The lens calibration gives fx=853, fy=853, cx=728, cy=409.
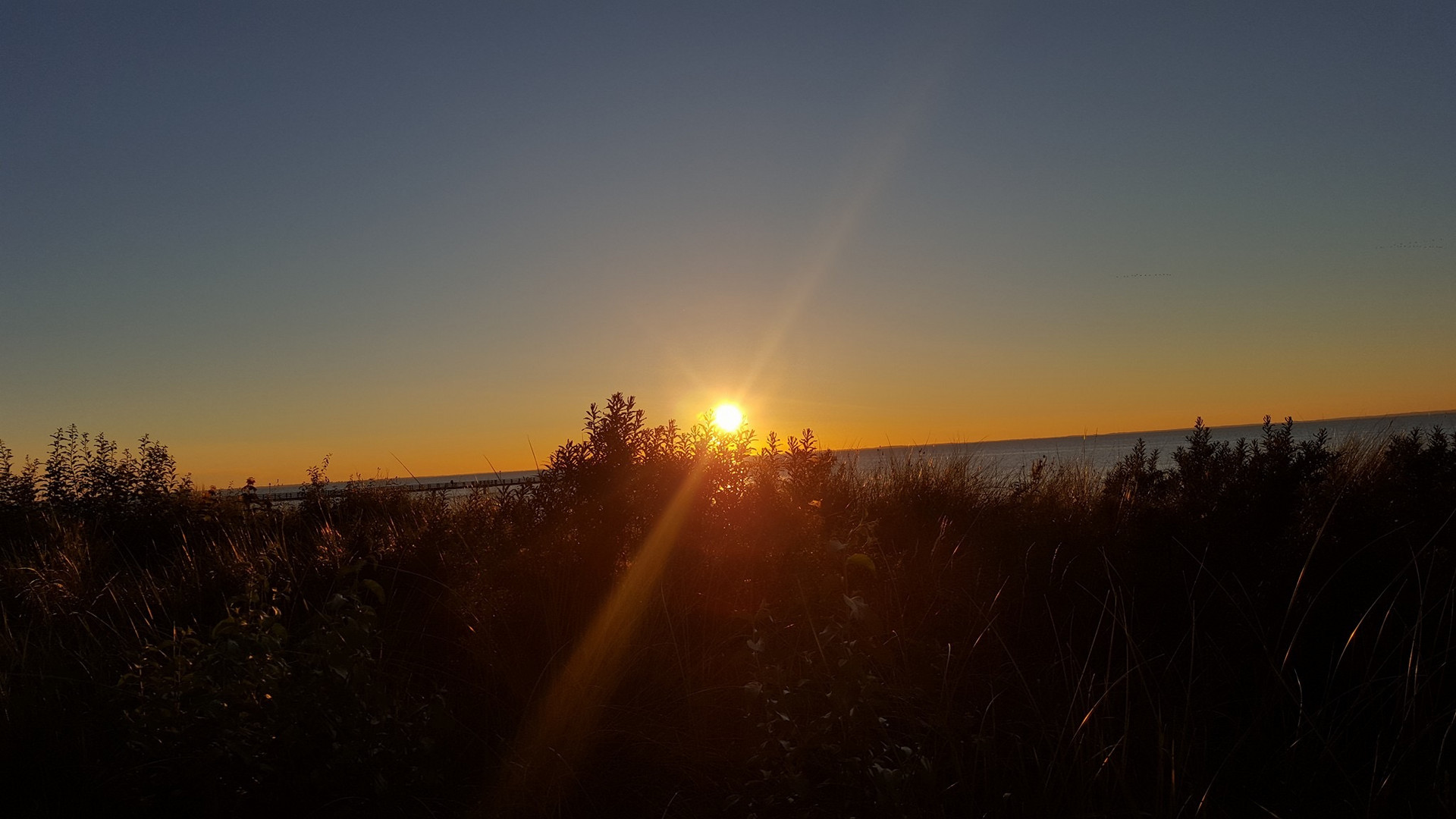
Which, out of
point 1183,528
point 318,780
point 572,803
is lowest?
point 572,803

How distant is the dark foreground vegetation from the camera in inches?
119

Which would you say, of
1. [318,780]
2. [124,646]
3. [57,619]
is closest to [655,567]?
[318,780]

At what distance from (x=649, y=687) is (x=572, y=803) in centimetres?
89

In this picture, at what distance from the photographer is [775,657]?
3.59 metres

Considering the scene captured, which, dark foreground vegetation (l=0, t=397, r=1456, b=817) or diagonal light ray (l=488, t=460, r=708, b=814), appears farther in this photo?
diagonal light ray (l=488, t=460, r=708, b=814)

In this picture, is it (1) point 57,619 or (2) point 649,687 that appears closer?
(2) point 649,687

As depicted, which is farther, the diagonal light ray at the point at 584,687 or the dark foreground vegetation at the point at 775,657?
the diagonal light ray at the point at 584,687

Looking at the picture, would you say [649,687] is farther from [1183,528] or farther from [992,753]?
[1183,528]

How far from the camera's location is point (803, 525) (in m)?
4.72

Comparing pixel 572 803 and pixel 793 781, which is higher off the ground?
pixel 793 781

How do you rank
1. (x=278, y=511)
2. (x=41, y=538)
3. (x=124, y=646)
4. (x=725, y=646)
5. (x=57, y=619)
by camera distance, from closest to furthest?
(x=725, y=646), (x=124, y=646), (x=57, y=619), (x=41, y=538), (x=278, y=511)

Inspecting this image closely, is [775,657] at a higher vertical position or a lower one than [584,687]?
higher

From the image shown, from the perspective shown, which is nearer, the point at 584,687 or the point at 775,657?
the point at 775,657

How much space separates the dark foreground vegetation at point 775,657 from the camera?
3.01 metres
